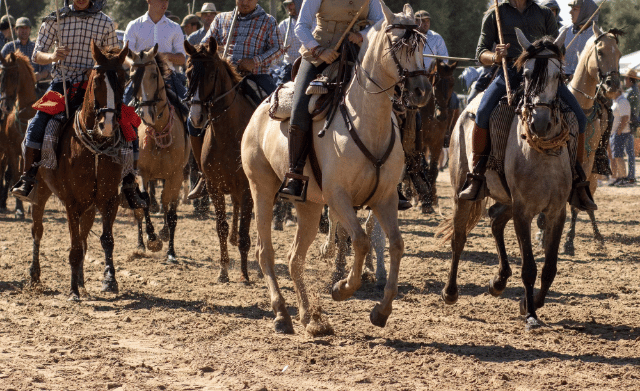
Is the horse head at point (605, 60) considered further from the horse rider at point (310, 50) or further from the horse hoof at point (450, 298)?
the horse rider at point (310, 50)

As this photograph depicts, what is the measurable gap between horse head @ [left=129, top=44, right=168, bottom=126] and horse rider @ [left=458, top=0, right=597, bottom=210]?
4.10 meters

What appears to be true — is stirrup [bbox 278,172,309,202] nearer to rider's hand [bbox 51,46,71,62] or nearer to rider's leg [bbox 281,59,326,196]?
rider's leg [bbox 281,59,326,196]

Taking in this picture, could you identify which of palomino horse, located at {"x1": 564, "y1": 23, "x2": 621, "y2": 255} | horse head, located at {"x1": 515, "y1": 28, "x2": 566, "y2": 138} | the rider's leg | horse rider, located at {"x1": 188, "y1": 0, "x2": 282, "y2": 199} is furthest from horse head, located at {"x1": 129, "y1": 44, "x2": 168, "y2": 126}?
palomino horse, located at {"x1": 564, "y1": 23, "x2": 621, "y2": 255}

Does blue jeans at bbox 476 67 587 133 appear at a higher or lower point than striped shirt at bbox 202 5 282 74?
lower

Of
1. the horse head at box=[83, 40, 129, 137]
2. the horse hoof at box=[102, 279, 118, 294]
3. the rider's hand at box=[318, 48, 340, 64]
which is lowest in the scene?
the horse hoof at box=[102, 279, 118, 294]

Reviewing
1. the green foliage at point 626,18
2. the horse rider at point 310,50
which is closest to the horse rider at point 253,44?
the horse rider at point 310,50

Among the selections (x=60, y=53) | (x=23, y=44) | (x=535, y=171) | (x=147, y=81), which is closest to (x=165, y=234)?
(x=147, y=81)

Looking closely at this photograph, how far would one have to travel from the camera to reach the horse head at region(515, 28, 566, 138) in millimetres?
6992

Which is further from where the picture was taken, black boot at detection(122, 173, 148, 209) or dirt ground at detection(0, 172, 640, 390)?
black boot at detection(122, 173, 148, 209)

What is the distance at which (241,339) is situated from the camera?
6969mm

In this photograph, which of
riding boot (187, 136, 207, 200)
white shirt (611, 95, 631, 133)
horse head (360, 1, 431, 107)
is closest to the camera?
horse head (360, 1, 431, 107)

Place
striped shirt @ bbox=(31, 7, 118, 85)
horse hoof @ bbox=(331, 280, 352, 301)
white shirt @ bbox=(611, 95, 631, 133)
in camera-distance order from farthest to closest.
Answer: white shirt @ bbox=(611, 95, 631, 133) < striped shirt @ bbox=(31, 7, 118, 85) < horse hoof @ bbox=(331, 280, 352, 301)

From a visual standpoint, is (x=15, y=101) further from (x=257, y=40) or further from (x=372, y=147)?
(x=372, y=147)

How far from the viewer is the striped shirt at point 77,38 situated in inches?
352
